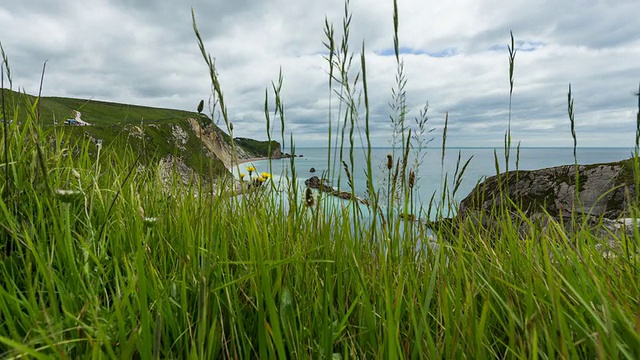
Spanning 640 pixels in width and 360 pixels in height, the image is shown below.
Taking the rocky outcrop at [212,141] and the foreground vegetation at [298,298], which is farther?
the rocky outcrop at [212,141]

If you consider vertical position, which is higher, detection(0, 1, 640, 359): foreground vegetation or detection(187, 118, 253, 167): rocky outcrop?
detection(187, 118, 253, 167): rocky outcrop

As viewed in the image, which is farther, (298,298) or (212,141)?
(298,298)

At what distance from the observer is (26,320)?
112cm

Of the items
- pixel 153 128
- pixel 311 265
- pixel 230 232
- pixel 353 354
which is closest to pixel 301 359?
pixel 353 354

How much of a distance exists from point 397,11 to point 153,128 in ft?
199

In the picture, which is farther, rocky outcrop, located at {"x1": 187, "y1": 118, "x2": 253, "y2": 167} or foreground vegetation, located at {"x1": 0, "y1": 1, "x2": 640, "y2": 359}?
rocky outcrop, located at {"x1": 187, "y1": 118, "x2": 253, "y2": 167}

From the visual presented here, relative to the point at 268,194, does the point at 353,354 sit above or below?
below

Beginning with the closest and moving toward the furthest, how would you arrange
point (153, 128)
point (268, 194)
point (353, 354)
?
point (353, 354) < point (268, 194) < point (153, 128)

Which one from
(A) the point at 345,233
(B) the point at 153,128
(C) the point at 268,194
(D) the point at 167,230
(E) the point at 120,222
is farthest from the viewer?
(B) the point at 153,128

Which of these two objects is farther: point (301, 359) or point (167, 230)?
point (167, 230)

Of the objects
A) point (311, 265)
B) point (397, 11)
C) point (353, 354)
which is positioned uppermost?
point (397, 11)

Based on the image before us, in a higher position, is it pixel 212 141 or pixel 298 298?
pixel 212 141

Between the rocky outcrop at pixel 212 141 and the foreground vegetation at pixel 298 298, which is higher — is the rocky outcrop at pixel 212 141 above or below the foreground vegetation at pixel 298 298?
above

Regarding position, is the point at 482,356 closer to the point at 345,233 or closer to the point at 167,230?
the point at 345,233
